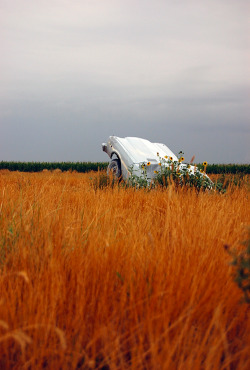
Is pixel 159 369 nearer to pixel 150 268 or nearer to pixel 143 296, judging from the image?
pixel 143 296

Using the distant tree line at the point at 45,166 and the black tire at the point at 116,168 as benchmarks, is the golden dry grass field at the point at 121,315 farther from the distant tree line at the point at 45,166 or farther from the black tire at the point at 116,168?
the distant tree line at the point at 45,166

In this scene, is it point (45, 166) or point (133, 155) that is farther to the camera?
point (45, 166)

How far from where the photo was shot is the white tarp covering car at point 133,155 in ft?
24.7

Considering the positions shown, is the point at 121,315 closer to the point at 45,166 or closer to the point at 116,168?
the point at 116,168

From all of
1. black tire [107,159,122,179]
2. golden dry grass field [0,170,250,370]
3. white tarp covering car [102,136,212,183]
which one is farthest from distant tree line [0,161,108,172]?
golden dry grass field [0,170,250,370]

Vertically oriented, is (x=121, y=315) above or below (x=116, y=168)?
below

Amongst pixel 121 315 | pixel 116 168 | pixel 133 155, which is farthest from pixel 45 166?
pixel 121 315

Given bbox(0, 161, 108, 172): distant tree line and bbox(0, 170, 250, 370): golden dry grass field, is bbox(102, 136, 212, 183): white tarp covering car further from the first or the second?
bbox(0, 161, 108, 172): distant tree line

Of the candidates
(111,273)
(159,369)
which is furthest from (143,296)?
(159,369)

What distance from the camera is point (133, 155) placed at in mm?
7922

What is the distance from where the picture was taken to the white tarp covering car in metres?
7.54

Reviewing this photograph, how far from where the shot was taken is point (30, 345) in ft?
4.91

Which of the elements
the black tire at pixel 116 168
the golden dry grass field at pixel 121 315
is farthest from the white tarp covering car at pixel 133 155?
the golden dry grass field at pixel 121 315

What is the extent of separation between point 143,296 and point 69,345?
45 centimetres
